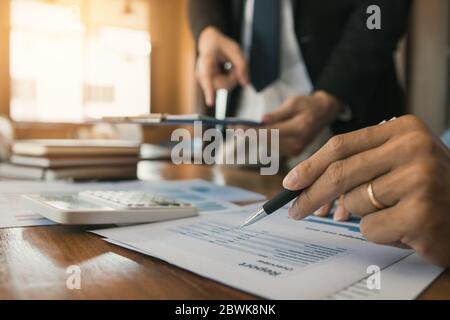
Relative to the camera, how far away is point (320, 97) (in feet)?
3.25

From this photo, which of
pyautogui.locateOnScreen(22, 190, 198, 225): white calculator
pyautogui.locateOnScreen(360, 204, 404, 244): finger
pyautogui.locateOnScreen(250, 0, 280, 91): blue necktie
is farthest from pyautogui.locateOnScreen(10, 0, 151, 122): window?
pyautogui.locateOnScreen(360, 204, 404, 244): finger

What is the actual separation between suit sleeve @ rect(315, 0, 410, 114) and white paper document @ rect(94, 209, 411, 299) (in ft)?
1.86

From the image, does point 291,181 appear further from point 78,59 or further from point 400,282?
point 78,59

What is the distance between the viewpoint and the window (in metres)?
4.36

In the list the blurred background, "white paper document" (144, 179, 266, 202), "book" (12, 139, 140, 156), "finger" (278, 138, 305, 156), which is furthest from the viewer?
the blurred background

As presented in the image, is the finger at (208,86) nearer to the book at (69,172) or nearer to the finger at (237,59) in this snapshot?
the finger at (237,59)

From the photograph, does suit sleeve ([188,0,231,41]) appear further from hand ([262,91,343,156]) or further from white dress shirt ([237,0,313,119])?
hand ([262,91,343,156])

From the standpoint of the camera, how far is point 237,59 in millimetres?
1083

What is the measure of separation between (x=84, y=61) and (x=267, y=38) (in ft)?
13.0

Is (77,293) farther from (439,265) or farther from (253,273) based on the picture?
(439,265)

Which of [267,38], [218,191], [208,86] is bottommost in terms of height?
[218,191]

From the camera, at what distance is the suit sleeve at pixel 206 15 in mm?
1246

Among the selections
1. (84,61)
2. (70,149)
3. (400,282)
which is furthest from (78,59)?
(400,282)

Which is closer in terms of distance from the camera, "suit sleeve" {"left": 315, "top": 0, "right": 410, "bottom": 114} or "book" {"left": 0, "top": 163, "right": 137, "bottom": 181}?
"book" {"left": 0, "top": 163, "right": 137, "bottom": 181}
